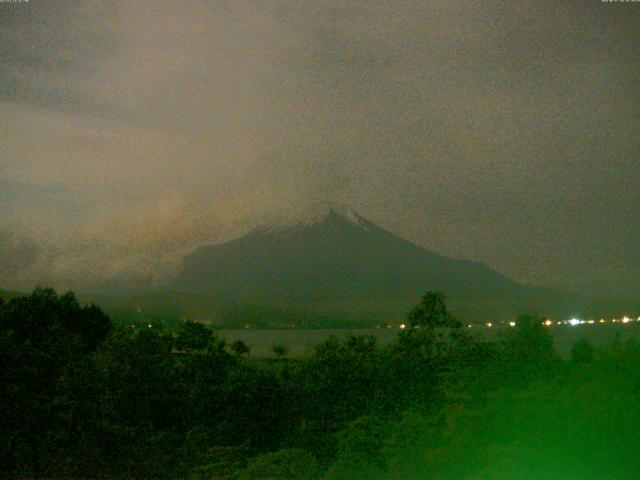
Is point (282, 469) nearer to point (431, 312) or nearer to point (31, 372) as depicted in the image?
point (31, 372)

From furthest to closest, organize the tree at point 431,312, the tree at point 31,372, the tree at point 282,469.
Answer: the tree at point 431,312
the tree at point 31,372
the tree at point 282,469

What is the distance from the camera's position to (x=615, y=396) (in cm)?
675

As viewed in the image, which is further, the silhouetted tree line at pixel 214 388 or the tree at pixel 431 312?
the tree at pixel 431 312

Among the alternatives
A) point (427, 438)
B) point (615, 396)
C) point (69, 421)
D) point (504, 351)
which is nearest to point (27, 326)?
point (69, 421)

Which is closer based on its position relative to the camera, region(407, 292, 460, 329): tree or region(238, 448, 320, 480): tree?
region(238, 448, 320, 480): tree

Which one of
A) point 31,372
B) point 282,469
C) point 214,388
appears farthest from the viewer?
point 31,372

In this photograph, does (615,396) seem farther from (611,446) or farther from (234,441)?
(234,441)

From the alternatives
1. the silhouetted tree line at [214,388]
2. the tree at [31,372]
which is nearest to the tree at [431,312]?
the silhouetted tree line at [214,388]

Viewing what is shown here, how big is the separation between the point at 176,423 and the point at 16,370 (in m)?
3.40

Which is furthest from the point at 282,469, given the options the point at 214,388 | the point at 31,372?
the point at 31,372

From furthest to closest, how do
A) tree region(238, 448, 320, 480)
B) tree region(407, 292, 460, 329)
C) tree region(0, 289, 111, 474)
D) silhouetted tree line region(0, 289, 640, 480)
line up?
tree region(407, 292, 460, 329), tree region(0, 289, 111, 474), silhouetted tree line region(0, 289, 640, 480), tree region(238, 448, 320, 480)

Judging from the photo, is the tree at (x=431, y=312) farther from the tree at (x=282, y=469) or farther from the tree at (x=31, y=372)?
the tree at (x=282, y=469)

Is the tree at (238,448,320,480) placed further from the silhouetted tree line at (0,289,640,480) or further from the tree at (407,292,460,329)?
the tree at (407,292,460,329)

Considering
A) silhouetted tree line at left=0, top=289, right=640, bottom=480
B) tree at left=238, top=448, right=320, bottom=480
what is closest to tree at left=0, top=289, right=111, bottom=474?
silhouetted tree line at left=0, top=289, right=640, bottom=480
